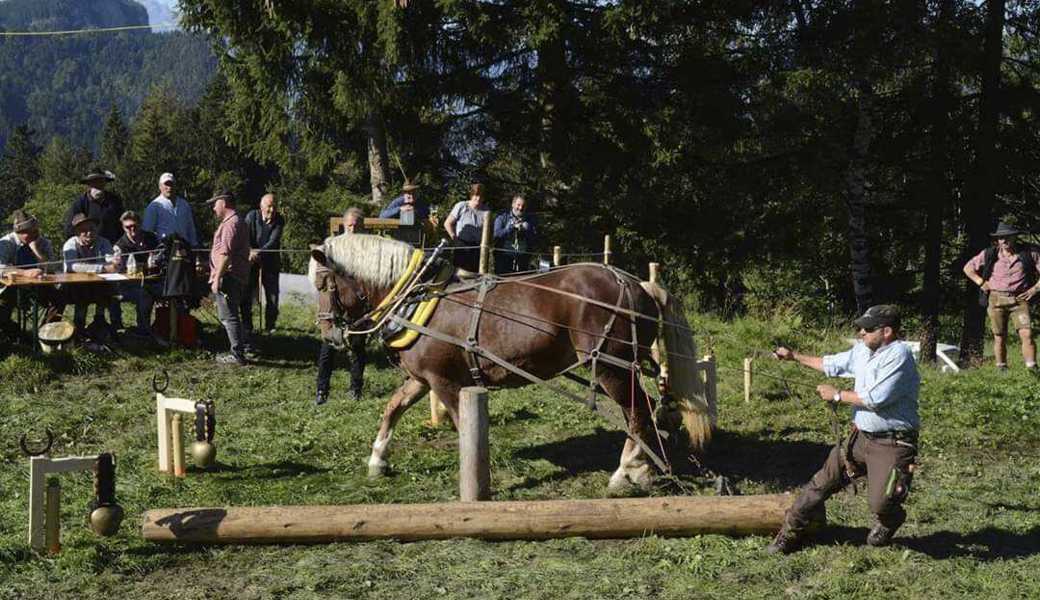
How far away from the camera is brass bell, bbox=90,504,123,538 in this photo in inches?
250

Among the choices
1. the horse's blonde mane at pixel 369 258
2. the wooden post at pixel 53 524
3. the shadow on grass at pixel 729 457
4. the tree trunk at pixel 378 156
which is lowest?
the shadow on grass at pixel 729 457

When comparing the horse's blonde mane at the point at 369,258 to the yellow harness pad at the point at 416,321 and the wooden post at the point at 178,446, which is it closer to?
the yellow harness pad at the point at 416,321

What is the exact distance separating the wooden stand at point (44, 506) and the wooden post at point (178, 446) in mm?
1694

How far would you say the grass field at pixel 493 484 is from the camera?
20.1 ft

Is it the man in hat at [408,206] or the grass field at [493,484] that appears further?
the man in hat at [408,206]

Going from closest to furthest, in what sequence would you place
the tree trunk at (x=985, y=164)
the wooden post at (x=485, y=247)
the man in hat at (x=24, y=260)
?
the wooden post at (x=485, y=247), the man in hat at (x=24, y=260), the tree trunk at (x=985, y=164)

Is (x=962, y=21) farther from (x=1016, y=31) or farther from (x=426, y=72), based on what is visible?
(x=426, y=72)

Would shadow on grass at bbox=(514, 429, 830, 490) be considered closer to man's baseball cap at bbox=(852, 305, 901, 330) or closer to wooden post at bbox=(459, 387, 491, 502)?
wooden post at bbox=(459, 387, 491, 502)

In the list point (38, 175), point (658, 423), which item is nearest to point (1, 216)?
point (38, 175)

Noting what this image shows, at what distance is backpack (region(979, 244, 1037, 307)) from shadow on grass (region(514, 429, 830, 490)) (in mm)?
4908

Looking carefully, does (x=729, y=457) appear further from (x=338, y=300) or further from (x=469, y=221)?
(x=469, y=221)

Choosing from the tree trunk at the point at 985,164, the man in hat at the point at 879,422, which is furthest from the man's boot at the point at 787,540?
the tree trunk at the point at 985,164

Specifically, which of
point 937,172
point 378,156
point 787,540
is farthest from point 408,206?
point 937,172

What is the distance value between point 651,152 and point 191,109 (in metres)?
53.6
